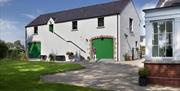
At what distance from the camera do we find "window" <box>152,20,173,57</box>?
1557 cm

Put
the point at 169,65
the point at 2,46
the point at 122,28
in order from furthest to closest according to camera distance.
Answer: the point at 122,28 → the point at 2,46 → the point at 169,65

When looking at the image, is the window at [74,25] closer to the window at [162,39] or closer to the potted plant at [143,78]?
the window at [162,39]

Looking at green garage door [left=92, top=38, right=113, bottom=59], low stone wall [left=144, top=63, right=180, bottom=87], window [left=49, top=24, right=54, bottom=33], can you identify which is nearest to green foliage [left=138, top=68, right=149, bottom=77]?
low stone wall [left=144, top=63, right=180, bottom=87]

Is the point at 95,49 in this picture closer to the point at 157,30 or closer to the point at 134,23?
the point at 134,23

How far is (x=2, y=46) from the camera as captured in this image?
30.9 meters

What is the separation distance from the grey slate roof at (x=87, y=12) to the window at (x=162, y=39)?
57.9 feet

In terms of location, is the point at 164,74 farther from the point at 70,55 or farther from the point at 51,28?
the point at 51,28

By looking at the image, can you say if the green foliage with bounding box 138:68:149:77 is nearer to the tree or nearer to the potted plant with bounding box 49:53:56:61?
the potted plant with bounding box 49:53:56:61

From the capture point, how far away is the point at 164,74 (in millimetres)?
15477

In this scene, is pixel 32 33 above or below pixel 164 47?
above

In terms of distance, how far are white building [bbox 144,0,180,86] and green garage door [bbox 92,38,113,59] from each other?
17.5 meters

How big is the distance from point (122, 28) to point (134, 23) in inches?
160

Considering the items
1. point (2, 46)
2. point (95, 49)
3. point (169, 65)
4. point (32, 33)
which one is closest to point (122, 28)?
point (95, 49)

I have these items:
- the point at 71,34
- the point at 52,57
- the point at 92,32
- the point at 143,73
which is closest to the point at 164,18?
the point at 143,73
